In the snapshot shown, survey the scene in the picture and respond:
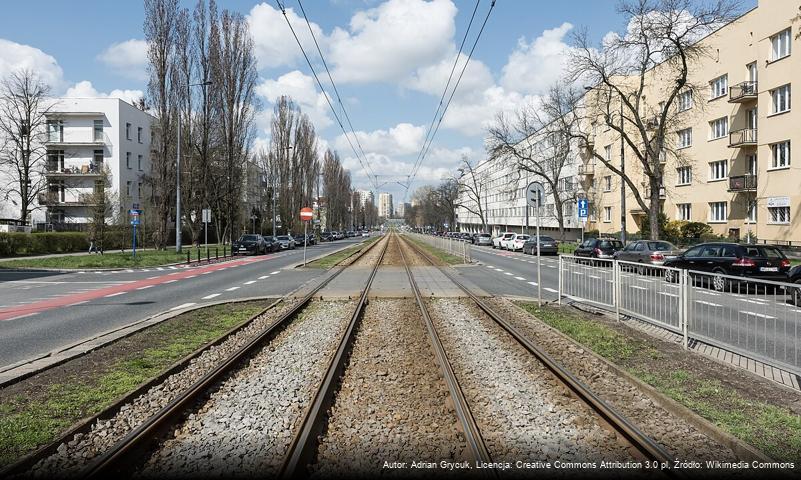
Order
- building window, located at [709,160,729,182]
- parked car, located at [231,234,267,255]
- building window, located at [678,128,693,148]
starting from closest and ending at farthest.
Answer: building window, located at [709,160,729,182]
parked car, located at [231,234,267,255]
building window, located at [678,128,693,148]

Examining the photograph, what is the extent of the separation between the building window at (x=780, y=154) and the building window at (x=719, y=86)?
6.88 metres

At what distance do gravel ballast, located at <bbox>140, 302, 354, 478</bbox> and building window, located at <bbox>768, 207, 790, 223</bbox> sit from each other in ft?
107

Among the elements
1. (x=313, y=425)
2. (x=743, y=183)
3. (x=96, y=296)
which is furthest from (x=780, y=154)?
(x=313, y=425)

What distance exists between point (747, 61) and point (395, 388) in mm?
39256

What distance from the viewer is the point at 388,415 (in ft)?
18.2

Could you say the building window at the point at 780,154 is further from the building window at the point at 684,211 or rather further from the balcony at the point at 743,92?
the building window at the point at 684,211

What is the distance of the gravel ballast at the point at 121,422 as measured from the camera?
14.3 ft

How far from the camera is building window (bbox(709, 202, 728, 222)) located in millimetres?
39459

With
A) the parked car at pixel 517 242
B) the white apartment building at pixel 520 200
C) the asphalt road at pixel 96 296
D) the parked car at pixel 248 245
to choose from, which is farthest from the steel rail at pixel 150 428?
the parked car at pixel 517 242

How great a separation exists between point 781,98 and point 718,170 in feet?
25.3

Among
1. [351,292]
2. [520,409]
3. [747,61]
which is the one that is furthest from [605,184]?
[520,409]

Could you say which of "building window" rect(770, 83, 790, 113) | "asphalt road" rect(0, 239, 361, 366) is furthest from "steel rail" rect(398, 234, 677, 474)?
"building window" rect(770, 83, 790, 113)

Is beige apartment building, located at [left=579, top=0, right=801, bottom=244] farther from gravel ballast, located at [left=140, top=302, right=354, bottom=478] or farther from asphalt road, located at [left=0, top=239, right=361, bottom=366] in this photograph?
gravel ballast, located at [left=140, top=302, right=354, bottom=478]

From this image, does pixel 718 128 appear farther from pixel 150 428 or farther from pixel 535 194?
pixel 150 428
